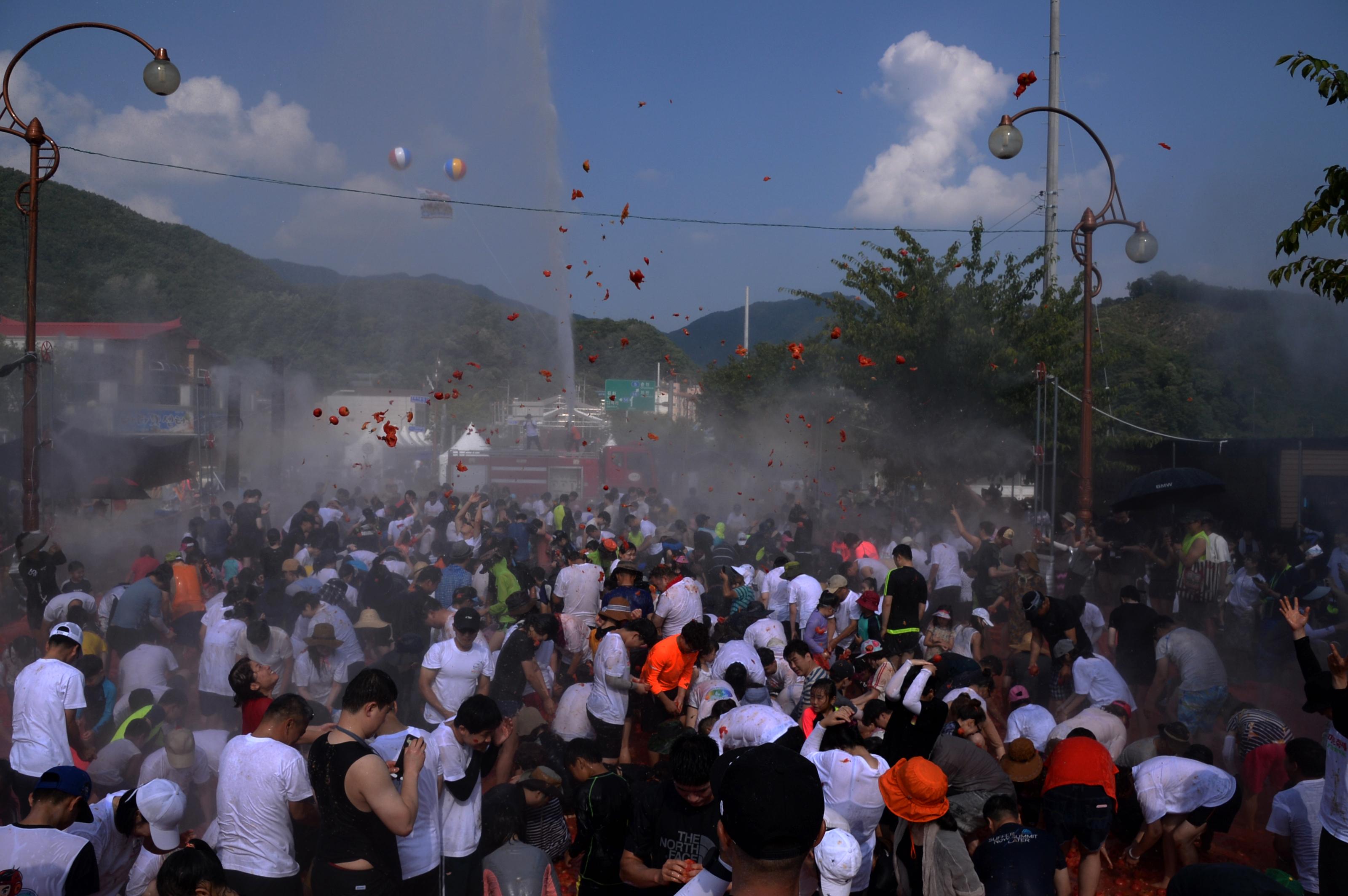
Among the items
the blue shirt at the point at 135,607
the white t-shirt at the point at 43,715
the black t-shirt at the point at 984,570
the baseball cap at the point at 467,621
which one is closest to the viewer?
the white t-shirt at the point at 43,715

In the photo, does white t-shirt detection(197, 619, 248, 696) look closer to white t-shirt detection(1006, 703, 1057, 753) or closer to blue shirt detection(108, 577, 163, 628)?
blue shirt detection(108, 577, 163, 628)

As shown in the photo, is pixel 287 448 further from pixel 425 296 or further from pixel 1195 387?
pixel 425 296

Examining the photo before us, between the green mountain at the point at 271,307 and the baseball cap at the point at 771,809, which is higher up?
the green mountain at the point at 271,307

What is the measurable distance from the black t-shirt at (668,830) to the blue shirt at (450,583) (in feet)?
19.3

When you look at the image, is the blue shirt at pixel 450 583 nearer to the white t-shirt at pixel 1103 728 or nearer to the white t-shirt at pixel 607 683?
the white t-shirt at pixel 607 683

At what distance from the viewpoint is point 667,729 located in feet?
17.6

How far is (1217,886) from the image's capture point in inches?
93.1

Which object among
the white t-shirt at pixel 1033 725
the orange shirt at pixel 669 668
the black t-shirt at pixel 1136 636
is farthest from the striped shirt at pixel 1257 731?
the orange shirt at pixel 669 668

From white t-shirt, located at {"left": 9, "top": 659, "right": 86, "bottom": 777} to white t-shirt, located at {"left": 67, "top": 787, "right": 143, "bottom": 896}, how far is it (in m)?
1.42

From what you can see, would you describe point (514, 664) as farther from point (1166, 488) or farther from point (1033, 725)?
point (1166, 488)

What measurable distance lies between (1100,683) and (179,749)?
6.14 metres

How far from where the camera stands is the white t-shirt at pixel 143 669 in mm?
6730


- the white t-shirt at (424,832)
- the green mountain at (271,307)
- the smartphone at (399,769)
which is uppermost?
the green mountain at (271,307)

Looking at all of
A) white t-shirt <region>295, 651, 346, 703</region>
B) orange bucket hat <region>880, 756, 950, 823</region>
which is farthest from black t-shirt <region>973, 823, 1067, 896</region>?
white t-shirt <region>295, 651, 346, 703</region>
